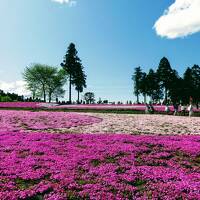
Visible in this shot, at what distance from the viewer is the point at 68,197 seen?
35.9ft

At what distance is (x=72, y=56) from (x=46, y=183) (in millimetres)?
84868

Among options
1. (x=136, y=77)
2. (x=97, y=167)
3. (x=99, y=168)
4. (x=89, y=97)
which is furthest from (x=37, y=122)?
(x=136, y=77)

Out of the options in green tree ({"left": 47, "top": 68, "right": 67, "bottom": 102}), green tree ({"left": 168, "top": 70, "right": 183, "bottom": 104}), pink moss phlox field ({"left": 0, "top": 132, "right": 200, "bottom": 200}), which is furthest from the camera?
green tree ({"left": 47, "top": 68, "right": 67, "bottom": 102})

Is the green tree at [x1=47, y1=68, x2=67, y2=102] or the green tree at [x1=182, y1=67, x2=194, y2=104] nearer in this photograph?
the green tree at [x1=182, y1=67, x2=194, y2=104]

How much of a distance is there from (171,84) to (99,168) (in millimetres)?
86142

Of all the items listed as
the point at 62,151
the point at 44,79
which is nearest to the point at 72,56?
the point at 44,79

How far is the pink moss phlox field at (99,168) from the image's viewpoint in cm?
1136

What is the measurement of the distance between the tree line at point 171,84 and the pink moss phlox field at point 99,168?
226 ft

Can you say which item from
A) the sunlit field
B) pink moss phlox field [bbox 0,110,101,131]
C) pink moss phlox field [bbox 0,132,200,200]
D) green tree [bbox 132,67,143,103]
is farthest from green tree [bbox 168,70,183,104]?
pink moss phlox field [bbox 0,132,200,200]

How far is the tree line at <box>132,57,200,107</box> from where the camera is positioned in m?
90.4

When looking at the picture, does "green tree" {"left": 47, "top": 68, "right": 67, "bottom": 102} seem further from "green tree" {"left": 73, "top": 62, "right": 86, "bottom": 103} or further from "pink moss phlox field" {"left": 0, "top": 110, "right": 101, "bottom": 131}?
"pink moss phlox field" {"left": 0, "top": 110, "right": 101, "bottom": 131}

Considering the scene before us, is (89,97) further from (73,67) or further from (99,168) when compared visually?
(99,168)

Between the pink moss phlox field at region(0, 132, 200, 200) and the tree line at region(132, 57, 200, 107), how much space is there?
68.8m

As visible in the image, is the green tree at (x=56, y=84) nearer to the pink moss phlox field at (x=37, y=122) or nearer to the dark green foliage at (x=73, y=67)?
the dark green foliage at (x=73, y=67)
